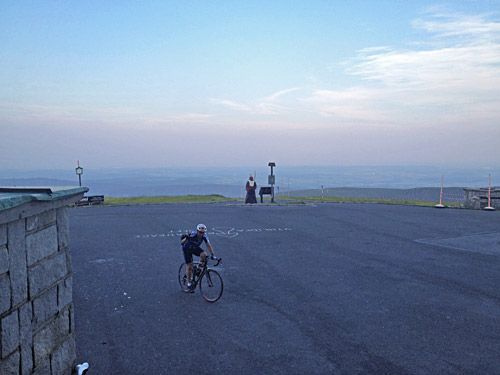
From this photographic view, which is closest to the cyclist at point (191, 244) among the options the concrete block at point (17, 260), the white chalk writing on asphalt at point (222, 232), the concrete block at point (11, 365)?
the concrete block at point (17, 260)

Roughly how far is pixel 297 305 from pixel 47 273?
5598mm

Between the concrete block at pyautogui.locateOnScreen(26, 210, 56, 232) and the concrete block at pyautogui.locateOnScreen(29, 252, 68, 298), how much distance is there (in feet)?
1.43

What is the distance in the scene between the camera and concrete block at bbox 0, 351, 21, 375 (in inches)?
148

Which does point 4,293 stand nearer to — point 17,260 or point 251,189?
point 17,260

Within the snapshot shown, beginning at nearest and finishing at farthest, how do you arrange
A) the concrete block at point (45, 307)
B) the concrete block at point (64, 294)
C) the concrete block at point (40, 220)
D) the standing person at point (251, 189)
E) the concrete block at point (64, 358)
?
the concrete block at point (40, 220)
the concrete block at point (45, 307)
the concrete block at point (64, 358)
the concrete block at point (64, 294)
the standing person at point (251, 189)

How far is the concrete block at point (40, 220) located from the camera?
4203 mm

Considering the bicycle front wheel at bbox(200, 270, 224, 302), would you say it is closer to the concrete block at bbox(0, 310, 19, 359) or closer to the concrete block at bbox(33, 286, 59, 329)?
the concrete block at bbox(33, 286, 59, 329)

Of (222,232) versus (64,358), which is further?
(222,232)

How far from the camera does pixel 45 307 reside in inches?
178

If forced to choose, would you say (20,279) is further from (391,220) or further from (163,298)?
(391,220)

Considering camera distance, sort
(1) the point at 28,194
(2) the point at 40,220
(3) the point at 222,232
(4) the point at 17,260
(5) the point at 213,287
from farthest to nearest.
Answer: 1. (3) the point at 222,232
2. (5) the point at 213,287
3. (2) the point at 40,220
4. (1) the point at 28,194
5. (4) the point at 17,260

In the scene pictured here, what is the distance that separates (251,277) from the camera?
425 inches

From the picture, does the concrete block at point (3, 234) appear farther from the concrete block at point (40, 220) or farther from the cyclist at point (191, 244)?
the cyclist at point (191, 244)

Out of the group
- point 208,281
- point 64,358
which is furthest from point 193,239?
point 64,358
